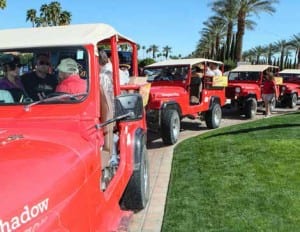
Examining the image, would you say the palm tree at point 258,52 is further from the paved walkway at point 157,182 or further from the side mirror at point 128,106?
the side mirror at point 128,106

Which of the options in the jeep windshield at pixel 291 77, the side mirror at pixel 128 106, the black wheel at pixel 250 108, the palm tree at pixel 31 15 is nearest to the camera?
the side mirror at pixel 128 106

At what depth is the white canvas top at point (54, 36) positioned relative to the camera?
167 inches

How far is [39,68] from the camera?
13.9 feet

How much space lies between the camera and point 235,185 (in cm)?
666

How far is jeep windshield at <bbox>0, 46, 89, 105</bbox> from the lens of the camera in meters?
4.04

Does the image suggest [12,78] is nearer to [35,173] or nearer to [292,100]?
[35,173]

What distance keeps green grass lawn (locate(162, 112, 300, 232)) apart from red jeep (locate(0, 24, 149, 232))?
71 centimetres

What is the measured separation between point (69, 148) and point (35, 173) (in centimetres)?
56

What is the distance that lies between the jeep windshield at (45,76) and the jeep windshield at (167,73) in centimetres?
821

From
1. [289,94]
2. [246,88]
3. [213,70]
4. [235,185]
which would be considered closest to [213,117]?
[213,70]

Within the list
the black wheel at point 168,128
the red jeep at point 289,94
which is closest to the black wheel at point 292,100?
the red jeep at point 289,94

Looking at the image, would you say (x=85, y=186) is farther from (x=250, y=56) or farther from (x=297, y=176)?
(x=250, y=56)

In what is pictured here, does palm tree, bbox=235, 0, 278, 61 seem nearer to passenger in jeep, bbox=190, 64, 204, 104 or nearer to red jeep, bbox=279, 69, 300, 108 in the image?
red jeep, bbox=279, 69, 300, 108

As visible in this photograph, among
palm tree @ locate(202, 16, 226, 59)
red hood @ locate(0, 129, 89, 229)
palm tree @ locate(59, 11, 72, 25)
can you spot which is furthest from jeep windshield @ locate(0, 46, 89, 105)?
palm tree @ locate(59, 11, 72, 25)
